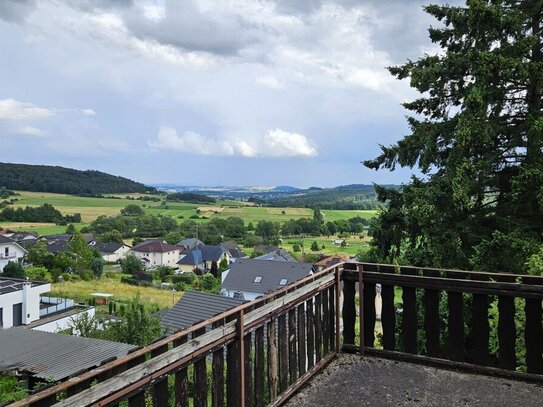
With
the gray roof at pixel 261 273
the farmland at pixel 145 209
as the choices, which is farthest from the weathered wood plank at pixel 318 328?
the farmland at pixel 145 209

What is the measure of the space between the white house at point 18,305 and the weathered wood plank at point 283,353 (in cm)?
2320

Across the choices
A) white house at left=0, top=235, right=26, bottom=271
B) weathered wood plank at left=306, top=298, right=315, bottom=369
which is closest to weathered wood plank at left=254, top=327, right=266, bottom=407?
weathered wood plank at left=306, top=298, right=315, bottom=369

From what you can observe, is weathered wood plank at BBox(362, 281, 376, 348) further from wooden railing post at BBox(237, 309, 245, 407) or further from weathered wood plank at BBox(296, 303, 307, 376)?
wooden railing post at BBox(237, 309, 245, 407)

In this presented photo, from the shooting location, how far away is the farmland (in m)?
74.8

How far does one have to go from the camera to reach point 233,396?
85.7 inches

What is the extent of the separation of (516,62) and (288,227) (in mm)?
64947

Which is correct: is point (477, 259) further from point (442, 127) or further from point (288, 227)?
point (288, 227)

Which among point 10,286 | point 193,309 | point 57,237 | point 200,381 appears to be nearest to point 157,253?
point 57,237

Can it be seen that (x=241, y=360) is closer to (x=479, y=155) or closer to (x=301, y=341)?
(x=301, y=341)

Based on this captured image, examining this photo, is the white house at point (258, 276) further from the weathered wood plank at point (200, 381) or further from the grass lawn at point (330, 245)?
the weathered wood plank at point (200, 381)

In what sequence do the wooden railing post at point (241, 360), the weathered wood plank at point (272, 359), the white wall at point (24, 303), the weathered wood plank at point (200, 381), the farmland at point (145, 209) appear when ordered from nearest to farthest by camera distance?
the weathered wood plank at point (200, 381), the wooden railing post at point (241, 360), the weathered wood plank at point (272, 359), the white wall at point (24, 303), the farmland at point (145, 209)

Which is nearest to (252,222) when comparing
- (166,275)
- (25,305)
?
(166,275)

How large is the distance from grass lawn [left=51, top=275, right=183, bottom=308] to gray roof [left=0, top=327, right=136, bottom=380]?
15324 millimetres

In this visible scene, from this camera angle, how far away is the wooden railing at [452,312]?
304cm
